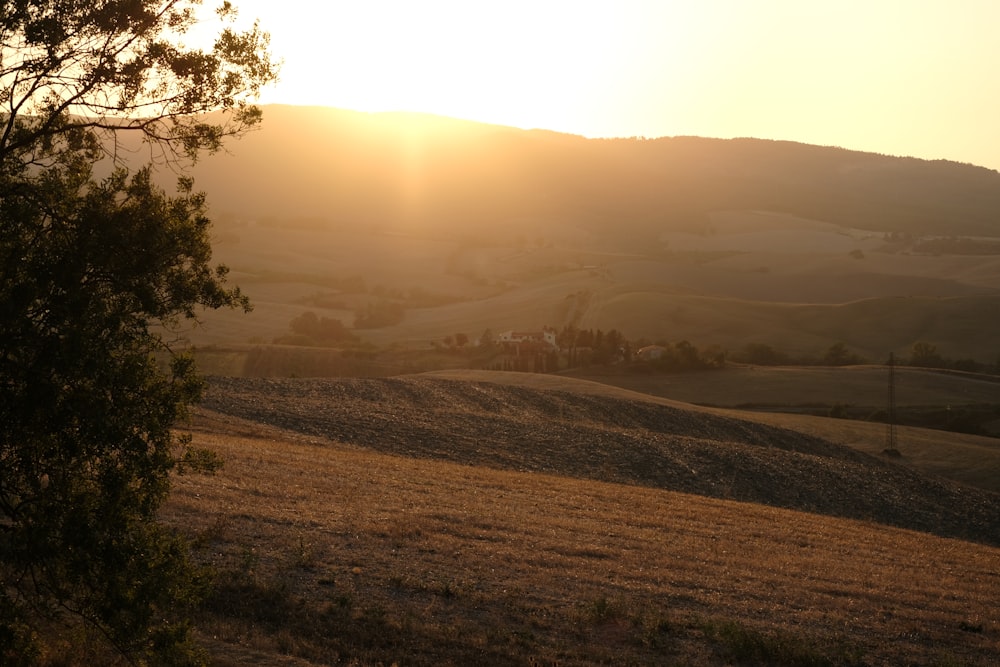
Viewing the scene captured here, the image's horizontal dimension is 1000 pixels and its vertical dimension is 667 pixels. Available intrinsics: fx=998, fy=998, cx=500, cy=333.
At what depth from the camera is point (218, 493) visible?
74.8 ft

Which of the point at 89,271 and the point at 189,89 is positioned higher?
the point at 189,89

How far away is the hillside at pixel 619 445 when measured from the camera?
4053cm

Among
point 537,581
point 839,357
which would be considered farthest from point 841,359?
point 537,581

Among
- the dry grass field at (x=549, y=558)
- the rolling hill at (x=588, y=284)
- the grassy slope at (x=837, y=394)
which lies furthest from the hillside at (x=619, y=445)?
the rolling hill at (x=588, y=284)

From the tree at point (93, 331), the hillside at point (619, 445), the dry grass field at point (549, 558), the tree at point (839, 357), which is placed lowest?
the tree at point (839, 357)

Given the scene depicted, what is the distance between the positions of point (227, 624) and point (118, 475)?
455 centimetres

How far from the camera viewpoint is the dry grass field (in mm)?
14961

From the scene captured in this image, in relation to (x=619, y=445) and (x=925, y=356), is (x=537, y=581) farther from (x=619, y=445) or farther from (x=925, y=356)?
(x=925, y=356)

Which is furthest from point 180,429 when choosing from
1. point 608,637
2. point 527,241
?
point 527,241

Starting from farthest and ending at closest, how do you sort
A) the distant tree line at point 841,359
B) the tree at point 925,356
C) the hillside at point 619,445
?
1. the distant tree line at point 841,359
2. the tree at point 925,356
3. the hillside at point 619,445

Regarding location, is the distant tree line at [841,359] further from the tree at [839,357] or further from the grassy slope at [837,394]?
the grassy slope at [837,394]

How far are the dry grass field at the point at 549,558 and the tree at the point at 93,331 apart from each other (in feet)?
8.60

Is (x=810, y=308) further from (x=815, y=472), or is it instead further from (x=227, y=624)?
(x=227, y=624)

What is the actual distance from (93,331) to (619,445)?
36.6m
